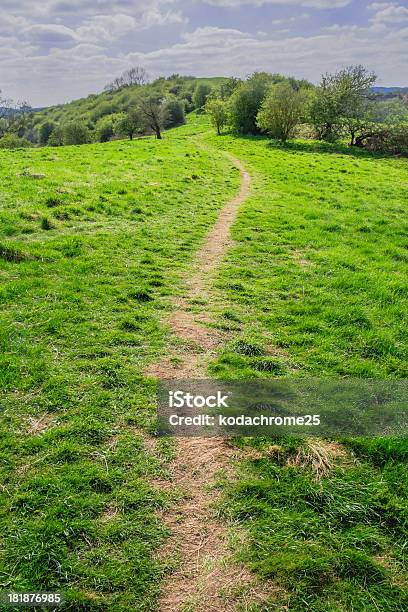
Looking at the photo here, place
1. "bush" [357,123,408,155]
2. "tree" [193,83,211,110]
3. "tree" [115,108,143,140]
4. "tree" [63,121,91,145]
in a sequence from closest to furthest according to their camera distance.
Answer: "bush" [357,123,408,155] < "tree" [115,108,143,140] < "tree" [63,121,91,145] < "tree" [193,83,211,110]

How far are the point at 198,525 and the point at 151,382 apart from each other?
2767 mm

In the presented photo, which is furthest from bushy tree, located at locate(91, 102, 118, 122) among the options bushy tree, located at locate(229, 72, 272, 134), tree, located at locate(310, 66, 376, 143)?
tree, located at locate(310, 66, 376, 143)

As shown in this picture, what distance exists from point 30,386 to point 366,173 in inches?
1235

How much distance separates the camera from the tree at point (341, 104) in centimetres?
5419

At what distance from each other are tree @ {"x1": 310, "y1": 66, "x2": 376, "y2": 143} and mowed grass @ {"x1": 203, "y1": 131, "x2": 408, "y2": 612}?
40.7 m

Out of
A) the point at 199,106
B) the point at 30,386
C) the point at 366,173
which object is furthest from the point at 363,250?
the point at 199,106

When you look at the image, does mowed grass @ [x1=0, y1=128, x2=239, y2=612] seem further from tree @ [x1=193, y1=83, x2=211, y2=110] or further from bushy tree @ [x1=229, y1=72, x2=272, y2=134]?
tree @ [x1=193, y1=83, x2=211, y2=110]

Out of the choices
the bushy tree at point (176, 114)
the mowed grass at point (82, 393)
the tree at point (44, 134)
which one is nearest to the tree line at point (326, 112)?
the bushy tree at point (176, 114)

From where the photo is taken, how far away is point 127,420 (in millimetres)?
6262

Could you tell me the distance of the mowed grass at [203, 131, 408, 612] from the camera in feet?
13.9

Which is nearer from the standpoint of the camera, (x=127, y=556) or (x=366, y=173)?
(x=127, y=556)

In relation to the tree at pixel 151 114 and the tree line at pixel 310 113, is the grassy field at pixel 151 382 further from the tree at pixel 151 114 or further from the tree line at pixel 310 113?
the tree at pixel 151 114

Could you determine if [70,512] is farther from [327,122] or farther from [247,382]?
[327,122]

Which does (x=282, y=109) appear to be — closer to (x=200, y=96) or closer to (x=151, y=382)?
(x=151, y=382)
